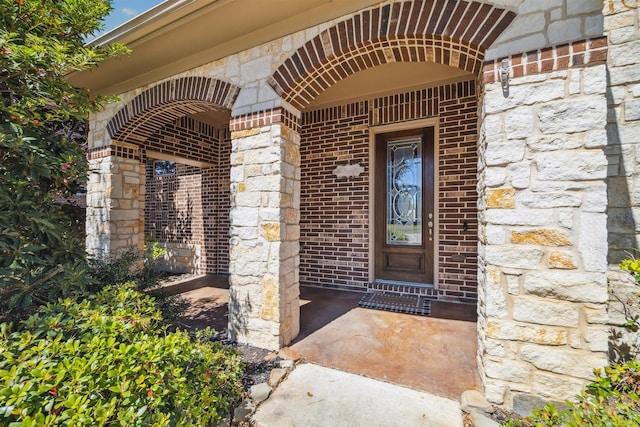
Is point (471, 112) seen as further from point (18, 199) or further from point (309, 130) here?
point (18, 199)

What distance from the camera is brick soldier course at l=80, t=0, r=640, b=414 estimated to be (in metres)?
1.56

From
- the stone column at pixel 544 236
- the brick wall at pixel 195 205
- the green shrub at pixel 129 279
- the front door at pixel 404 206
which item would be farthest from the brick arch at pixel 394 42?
the brick wall at pixel 195 205

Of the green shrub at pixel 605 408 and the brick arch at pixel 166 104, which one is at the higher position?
the brick arch at pixel 166 104

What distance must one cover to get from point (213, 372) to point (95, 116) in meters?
4.03

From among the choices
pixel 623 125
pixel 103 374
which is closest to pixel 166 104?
pixel 103 374

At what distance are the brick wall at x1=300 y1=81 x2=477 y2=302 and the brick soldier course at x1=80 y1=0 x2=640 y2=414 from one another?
0.07 feet

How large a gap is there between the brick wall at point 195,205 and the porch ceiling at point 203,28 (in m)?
1.66

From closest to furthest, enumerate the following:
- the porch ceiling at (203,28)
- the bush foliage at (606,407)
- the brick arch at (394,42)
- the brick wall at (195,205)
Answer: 1. the bush foliage at (606,407)
2. the brick arch at (394,42)
3. the porch ceiling at (203,28)
4. the brick wall at (195,205)

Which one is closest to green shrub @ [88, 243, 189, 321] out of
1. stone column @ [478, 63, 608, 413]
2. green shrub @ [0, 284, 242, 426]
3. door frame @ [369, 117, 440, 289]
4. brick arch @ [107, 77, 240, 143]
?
green shrub @ [0, 284, 242, 426]

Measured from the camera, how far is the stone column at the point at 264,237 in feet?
7.74

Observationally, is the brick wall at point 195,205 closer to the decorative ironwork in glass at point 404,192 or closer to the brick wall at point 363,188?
the brick wall at point 363,188

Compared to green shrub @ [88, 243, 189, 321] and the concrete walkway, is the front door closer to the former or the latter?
the concrete walkway

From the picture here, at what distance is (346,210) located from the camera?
4137 millimetres

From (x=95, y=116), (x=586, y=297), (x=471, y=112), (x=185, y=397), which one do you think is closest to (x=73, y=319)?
(x=185, y=397)
